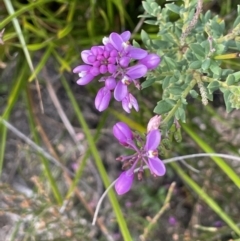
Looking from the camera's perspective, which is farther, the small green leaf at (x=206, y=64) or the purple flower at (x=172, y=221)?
the purple flower at (x=172, y=221)

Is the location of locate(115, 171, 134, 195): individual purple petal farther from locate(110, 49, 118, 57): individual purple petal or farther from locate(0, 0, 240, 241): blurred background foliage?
locate(0, 0, 240, 241): blurred background foliage

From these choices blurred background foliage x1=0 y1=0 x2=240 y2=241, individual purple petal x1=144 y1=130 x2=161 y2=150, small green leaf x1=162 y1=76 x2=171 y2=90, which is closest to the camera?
individual purple petal x1=144 y1=130 x2=161 y2=150

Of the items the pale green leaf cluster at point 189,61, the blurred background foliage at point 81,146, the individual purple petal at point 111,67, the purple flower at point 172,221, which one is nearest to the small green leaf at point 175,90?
the pale green leaf cluster at point 189,61

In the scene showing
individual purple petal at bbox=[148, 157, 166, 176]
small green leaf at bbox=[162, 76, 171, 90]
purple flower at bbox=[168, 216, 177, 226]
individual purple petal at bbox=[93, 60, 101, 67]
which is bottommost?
purple flower at bbox=[168, 216, 177, 226]

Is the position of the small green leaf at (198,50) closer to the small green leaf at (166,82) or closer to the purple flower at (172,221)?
the small green leaf at (166,82)

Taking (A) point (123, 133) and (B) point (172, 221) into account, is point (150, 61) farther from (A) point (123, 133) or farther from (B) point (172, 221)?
(B) point (172, 221)

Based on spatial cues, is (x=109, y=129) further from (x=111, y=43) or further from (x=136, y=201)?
(x=111, y=43)

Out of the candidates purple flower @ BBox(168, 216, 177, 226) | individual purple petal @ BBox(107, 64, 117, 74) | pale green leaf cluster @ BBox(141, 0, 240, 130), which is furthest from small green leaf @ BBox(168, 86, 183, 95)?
purple flower @ BBox(168, 216, 177, 226)
